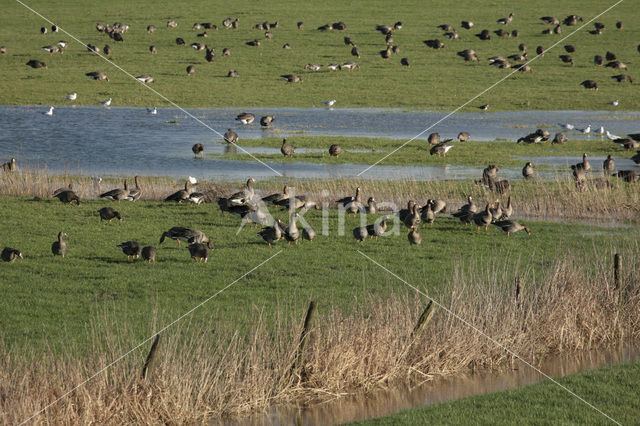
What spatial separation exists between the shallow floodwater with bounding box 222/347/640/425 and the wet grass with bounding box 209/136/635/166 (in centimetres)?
2506

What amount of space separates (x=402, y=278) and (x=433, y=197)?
12.4m

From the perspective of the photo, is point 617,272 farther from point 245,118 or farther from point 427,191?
point 245,118

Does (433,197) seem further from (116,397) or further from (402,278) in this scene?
(116,397)

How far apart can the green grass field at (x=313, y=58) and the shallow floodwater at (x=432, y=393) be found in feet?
150

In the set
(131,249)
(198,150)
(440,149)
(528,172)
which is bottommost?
(131,249)

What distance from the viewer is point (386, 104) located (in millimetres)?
65000

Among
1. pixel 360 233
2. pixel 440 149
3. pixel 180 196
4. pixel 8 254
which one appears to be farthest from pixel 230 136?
pixel 8 254

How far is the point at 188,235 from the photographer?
25.1 metres

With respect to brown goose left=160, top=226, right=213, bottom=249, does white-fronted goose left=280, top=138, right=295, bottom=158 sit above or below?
above

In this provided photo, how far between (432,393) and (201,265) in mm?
9101

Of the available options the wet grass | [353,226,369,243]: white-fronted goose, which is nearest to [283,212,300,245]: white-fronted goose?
[353,226,369,243]: white-fronted goose

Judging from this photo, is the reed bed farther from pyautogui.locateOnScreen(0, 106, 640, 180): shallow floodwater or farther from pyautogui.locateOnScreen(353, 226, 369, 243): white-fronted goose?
pyautogui.locateOnScreen(353, 226, 369, 243): white-fronted goose

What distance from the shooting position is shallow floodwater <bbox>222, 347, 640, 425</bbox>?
15.8 meters

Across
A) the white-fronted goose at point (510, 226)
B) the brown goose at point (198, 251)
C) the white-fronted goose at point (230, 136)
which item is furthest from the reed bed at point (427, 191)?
the brown goose at point (198, 251)
